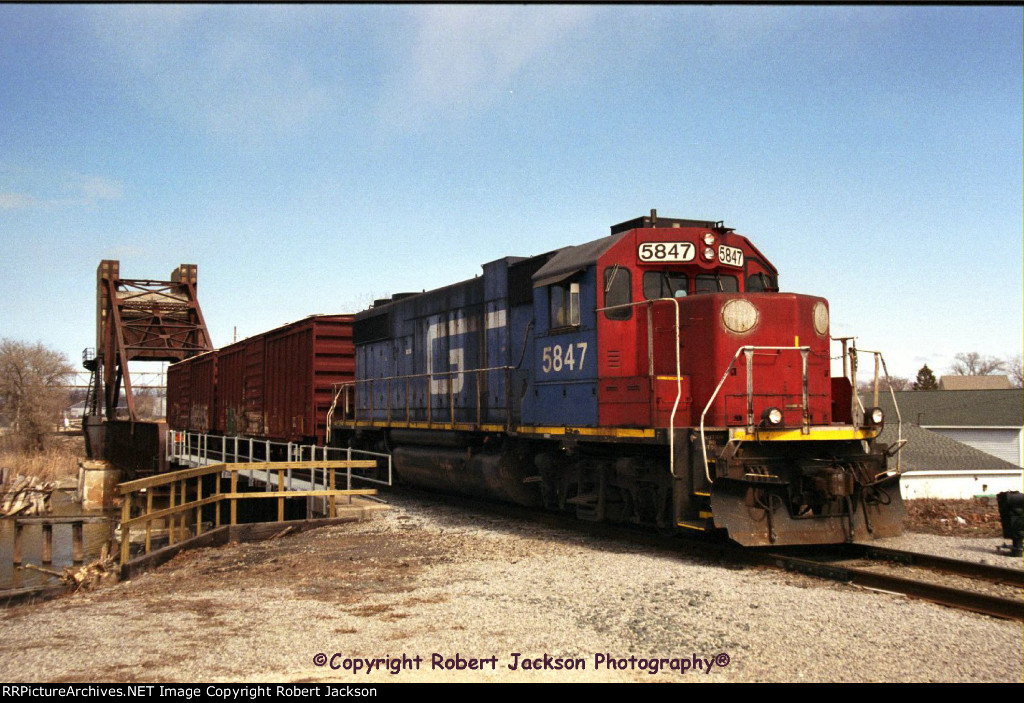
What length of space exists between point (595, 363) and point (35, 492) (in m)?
34.2

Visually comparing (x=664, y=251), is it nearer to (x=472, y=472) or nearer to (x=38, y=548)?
(x=472, y=472)

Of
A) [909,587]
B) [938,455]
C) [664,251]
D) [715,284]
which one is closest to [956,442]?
[938,455]

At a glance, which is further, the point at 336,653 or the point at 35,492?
the point at 35,492

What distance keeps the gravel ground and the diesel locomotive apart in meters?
0.90

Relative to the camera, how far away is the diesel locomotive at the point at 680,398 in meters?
8.99

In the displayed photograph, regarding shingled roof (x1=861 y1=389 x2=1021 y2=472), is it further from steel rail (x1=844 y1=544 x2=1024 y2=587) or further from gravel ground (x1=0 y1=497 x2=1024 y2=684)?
gravel ground (x1=0 y1=497 x2=1024 y2=684)

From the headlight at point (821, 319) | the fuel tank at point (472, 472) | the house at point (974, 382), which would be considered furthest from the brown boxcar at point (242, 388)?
the house at point (974, 382)

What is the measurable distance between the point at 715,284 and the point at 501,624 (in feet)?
18.7

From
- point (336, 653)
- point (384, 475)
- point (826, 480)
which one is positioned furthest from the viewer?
point (384, 475)

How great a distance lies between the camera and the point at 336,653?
583 centimetres

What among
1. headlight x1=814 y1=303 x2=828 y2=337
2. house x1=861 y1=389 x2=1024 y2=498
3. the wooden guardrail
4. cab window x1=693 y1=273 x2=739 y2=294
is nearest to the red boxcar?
the wooden guardrail

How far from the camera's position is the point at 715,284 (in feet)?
34.5
